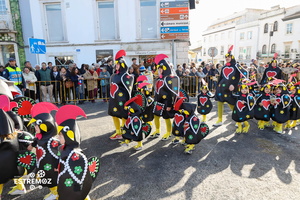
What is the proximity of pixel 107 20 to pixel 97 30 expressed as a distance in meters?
0.96

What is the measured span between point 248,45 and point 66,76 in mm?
38728

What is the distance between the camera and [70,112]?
8.35ft

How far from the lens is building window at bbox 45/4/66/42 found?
45.4 ft

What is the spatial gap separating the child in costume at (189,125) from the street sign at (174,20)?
32.3ft

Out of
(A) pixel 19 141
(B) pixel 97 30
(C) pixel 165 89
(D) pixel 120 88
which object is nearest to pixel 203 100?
(C) pixel 165 89

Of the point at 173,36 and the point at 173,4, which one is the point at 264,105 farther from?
the point at 173,4

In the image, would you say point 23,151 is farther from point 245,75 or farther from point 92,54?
point 92,54

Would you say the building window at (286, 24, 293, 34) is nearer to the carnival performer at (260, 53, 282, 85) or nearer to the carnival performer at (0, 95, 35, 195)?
the carnival performer at (260, 53, 282, 85)

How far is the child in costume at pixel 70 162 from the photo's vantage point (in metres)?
2.51

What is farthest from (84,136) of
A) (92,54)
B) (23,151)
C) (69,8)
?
(69,8)

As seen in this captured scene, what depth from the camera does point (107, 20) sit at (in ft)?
46.2

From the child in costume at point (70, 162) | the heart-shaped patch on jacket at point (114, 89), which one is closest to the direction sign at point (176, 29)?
the heart-shaped patch on jacket at point (114, 89)

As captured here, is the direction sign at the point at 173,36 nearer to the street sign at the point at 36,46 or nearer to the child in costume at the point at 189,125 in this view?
the street sign at the point at 36,46

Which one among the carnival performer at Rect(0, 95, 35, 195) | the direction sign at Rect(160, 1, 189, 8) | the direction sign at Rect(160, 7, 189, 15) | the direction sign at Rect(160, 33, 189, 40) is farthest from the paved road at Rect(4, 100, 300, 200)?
the direction sign at Rect(160, 1, 189, 8)
